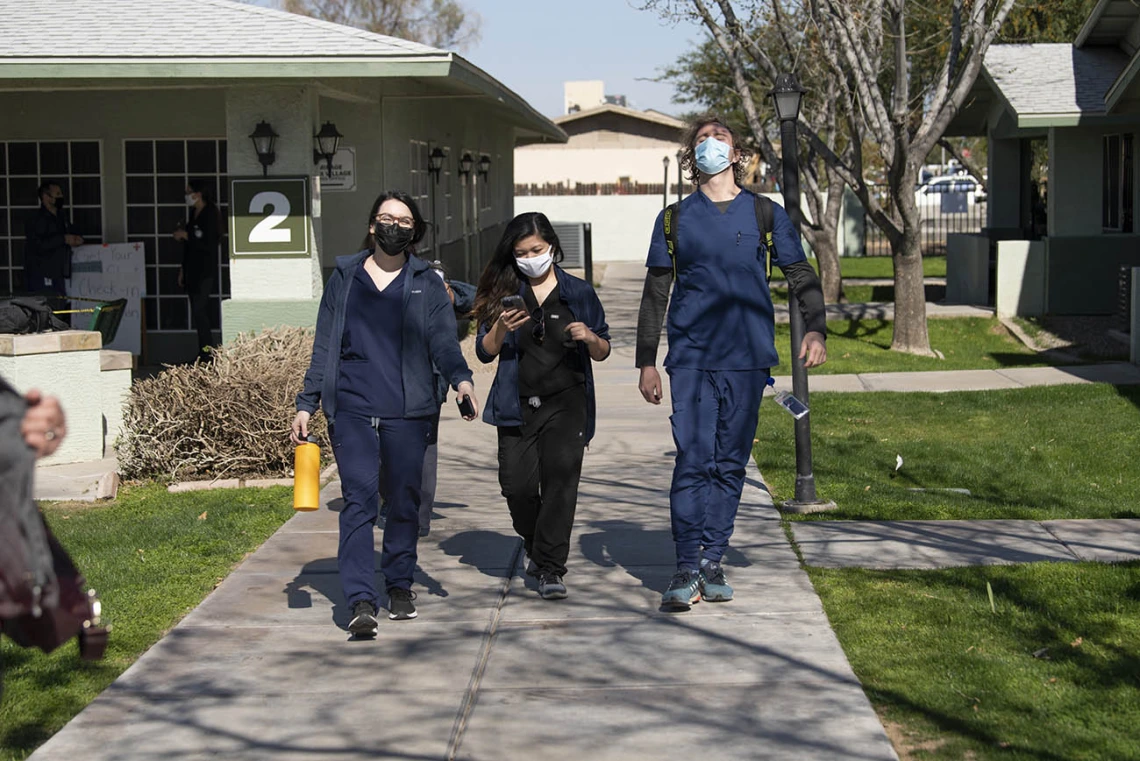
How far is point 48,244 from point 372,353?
934 centimetres

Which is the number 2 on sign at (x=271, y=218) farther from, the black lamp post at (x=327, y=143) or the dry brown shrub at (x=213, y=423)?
the dry brown shrub at (x=213, y=423)

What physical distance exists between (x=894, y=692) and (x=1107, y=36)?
18365 mm

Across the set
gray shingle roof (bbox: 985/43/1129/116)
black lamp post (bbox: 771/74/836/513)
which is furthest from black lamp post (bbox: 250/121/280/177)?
gray shingle roof (bbox: 985/43/1129/116)

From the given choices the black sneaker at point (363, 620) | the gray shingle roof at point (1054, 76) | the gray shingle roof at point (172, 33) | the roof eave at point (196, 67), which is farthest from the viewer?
the gray shingle roof at point (1054, 76)

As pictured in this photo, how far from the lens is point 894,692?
516 centimetres

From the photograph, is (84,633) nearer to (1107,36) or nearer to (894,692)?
(894,692)

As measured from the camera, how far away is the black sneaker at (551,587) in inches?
257

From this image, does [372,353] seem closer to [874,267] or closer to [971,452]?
[971,452]

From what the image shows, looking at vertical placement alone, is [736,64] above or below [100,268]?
above

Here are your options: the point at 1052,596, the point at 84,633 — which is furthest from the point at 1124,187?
the point at 84,633

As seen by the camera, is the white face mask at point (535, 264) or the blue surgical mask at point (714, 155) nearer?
the blue surgical mask at point (714, 155)

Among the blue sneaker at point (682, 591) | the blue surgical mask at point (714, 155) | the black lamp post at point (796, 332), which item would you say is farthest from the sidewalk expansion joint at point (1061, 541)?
the blue surgical mask at point (714, 155)

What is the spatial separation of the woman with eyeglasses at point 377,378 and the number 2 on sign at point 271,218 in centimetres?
A: 594

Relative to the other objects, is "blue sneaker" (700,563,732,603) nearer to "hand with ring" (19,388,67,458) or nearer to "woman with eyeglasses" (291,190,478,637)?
"woman with eyeglasses" (291,190,478,637)
